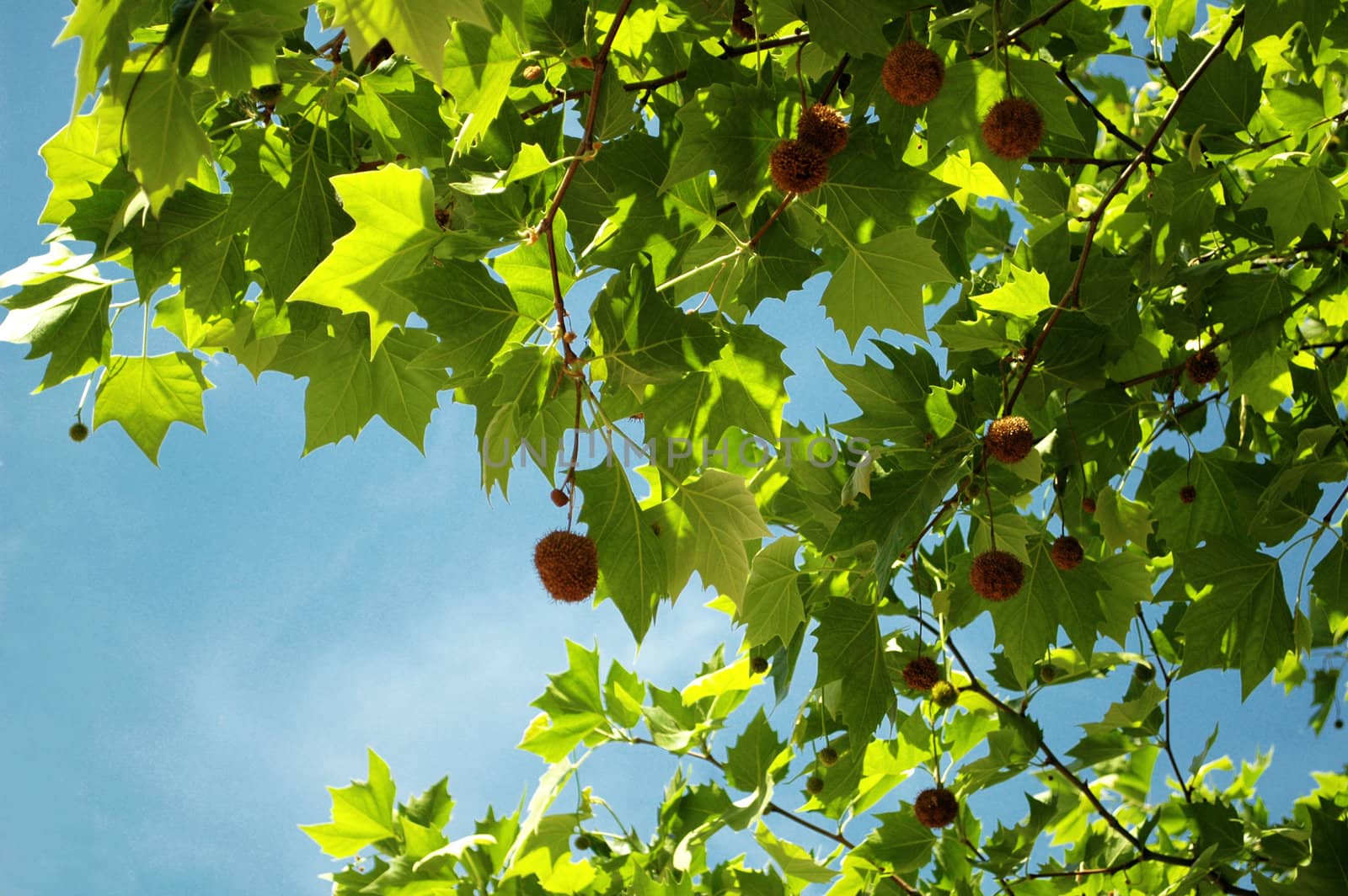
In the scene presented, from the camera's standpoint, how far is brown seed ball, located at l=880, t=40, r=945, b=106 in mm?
1937

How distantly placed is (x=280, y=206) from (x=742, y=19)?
980 millimetres

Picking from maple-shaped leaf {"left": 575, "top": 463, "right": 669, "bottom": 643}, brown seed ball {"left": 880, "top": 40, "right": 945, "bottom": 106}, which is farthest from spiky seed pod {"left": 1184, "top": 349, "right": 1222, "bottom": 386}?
maple-shaped leaf {"left": 575, "top": 463, "right": 669, "bottom": 643}

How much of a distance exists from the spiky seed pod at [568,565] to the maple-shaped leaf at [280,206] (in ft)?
2.51

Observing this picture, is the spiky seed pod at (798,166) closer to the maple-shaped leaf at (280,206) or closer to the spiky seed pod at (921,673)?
the maple-shaped leaf at (280,206)

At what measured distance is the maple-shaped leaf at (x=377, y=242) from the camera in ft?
Answer: 5.75

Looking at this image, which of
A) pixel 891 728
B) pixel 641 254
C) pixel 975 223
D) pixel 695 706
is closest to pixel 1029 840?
pixel 891 728

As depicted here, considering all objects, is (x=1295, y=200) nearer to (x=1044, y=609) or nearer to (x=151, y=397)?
(x=1044, y=609)

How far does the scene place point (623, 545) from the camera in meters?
1.97

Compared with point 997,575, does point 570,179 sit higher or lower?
higher

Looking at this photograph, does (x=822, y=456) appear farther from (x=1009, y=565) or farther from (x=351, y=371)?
(x=351, y=371)

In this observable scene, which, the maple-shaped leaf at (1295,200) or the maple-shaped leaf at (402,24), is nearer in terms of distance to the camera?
the maple-shaped leaf at (402,24)

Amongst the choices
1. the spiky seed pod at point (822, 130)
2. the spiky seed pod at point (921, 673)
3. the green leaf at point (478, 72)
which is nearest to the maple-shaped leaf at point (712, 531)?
the spiky seed pod at point (822, 130)

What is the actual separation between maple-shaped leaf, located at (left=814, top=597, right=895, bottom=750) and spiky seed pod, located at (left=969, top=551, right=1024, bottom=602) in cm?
31

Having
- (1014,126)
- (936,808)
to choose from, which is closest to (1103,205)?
(1014,126)
